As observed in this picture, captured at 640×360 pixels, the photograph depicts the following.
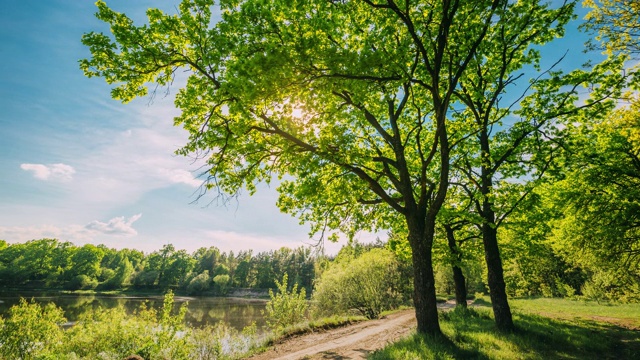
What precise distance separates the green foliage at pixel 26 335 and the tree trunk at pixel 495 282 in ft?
64.5

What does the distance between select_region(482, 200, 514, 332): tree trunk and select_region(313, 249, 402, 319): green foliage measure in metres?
17.1

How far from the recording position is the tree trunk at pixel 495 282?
37.8 feet

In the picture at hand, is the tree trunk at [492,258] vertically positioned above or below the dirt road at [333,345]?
above

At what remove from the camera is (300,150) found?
9977 millimetres

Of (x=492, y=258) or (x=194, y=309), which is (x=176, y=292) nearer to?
(x=194, y=309)

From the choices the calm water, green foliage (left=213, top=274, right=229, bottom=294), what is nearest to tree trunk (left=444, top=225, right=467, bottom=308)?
the calm water

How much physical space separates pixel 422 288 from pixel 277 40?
8.97m

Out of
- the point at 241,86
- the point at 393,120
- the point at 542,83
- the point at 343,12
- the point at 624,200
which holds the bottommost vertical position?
the point at 624,200

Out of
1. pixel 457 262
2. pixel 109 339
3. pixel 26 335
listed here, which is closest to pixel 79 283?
pixel 26 335

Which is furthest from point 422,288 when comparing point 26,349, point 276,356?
point 26,349

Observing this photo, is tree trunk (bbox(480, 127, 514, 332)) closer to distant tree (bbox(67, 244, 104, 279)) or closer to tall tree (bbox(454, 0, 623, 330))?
tall tree (bbox(454, 0, 623, 330))

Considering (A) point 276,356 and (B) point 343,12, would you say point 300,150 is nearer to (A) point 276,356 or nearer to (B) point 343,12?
(B) point 343,12

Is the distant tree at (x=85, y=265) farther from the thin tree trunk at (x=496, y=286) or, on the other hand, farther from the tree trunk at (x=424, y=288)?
the thin tree trunk at (x=496, y=286)

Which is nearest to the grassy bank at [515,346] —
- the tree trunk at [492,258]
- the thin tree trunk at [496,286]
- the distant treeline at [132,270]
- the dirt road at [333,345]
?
the thin tree trunk at [496,286]
